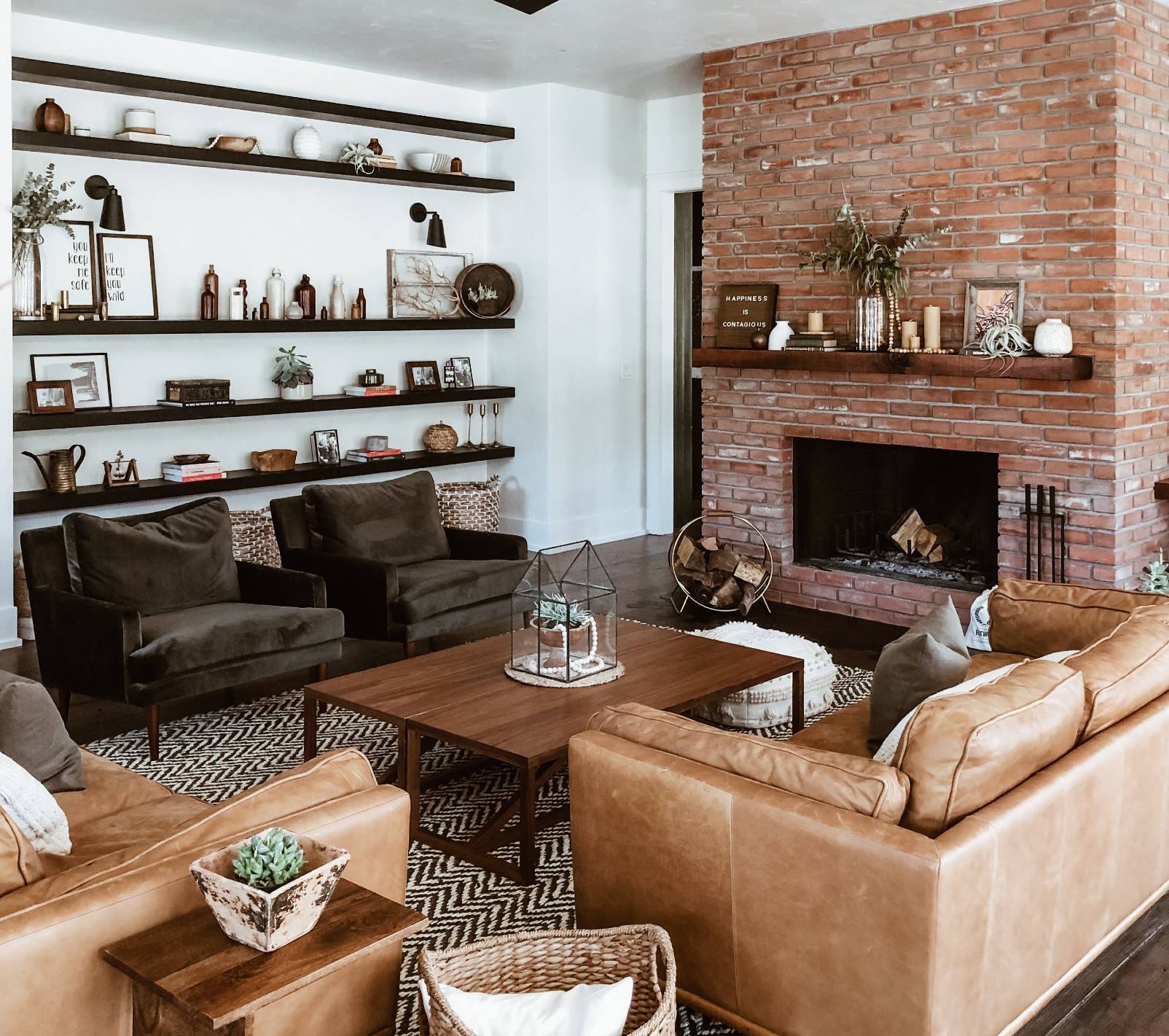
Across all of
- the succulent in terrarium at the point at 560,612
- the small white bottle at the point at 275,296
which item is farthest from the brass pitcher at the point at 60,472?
the succulent in terrarium at the point at 560,612

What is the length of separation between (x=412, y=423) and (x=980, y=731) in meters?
5.69

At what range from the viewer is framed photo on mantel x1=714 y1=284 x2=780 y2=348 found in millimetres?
6367

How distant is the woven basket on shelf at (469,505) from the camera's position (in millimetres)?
7188

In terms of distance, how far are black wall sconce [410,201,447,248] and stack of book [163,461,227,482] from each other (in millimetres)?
1972

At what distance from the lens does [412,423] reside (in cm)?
758

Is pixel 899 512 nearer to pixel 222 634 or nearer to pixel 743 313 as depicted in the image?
pixel 743 313

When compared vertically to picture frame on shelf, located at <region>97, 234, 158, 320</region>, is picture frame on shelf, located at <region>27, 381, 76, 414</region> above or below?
below

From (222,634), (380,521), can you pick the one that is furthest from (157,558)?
(380,521)

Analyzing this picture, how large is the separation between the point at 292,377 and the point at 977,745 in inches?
201

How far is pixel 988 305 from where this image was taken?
18.3 feet

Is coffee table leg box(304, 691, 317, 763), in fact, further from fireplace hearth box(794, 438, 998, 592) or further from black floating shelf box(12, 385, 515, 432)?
fireplace hearth box(794, 438, 998, 592)

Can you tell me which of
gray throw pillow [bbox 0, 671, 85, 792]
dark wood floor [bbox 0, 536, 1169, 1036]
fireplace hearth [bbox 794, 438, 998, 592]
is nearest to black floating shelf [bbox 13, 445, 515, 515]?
dark wood floor [bbox 0, 536, 1169, 1036]

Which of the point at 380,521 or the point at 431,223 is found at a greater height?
the point at 431,223

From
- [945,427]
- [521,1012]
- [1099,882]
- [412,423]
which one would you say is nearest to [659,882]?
[521,1012]
